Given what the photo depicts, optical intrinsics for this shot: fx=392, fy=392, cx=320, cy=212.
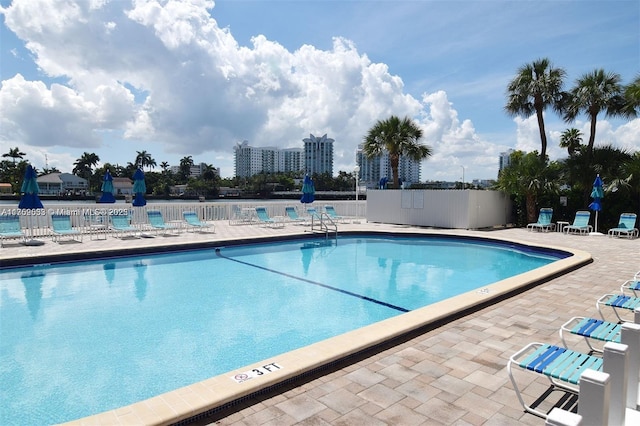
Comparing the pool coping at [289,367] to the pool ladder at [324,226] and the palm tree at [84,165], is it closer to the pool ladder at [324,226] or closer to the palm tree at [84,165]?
the pool ladder at [324,226]

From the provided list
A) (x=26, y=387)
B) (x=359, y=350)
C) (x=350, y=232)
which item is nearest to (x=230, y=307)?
(x=26, y=387)

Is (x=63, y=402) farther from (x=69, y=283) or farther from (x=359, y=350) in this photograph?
(x=69, y=283)

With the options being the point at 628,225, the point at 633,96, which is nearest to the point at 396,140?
the point at 633,96

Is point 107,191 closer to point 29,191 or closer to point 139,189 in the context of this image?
point 139,189

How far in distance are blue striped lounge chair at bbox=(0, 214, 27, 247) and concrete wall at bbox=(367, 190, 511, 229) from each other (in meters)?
13.2

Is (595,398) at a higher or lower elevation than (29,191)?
lower

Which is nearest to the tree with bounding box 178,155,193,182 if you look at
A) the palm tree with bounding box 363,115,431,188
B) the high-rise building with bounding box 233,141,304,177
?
the high-rise building with bounding box 233,141,304,177

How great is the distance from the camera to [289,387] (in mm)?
3127

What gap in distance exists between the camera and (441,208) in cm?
1636

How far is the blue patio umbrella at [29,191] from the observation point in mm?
10305

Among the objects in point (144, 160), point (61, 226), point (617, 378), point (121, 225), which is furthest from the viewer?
point (144, 160)

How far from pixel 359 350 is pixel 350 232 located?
433 inches

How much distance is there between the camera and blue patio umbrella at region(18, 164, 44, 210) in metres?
10.3

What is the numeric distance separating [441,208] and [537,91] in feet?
25.3
